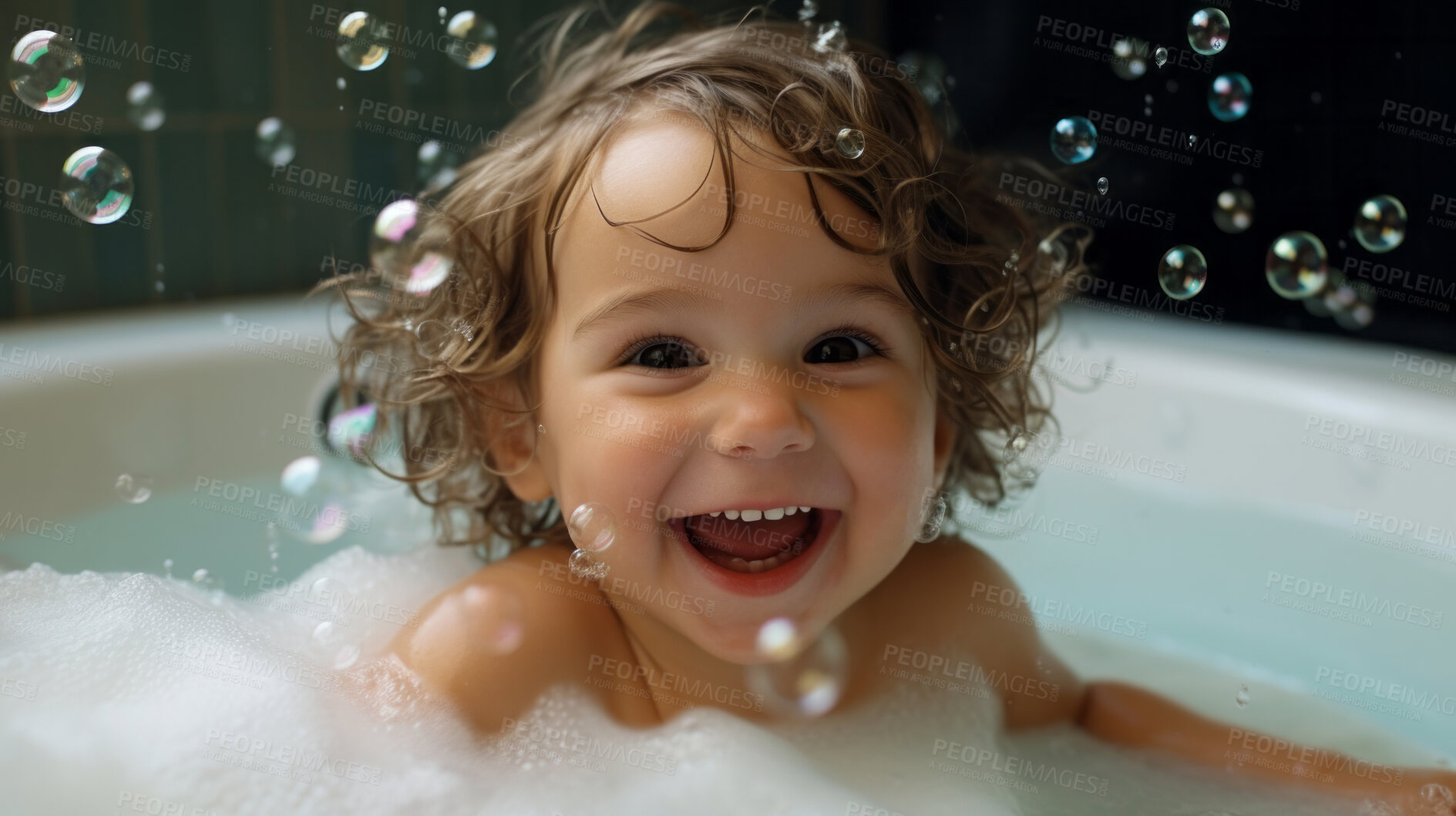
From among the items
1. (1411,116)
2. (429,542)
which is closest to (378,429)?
(429,542)

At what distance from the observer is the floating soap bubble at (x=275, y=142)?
1892 mm

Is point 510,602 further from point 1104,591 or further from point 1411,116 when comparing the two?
point 1411,116

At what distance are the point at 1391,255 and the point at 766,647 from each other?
4.42 ft

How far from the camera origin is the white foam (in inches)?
34.9

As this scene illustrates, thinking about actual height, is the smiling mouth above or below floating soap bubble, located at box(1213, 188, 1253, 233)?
below

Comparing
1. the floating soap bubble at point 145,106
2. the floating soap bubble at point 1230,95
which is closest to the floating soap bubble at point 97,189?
the floating soap bubble at point 145,106

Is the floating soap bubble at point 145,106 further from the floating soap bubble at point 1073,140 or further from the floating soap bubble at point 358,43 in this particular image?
the floating soap bubble at point 1073,140

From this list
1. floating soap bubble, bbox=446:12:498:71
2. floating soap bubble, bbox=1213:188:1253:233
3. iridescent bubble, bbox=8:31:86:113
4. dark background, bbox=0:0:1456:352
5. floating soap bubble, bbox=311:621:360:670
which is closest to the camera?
floating soap bubble, bbox=311:621:360:670

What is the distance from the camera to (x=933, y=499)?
3.42 feet

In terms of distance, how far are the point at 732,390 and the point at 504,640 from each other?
0.28 meters

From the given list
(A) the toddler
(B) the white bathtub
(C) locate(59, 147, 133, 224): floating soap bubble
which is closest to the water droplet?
(A) the toddler

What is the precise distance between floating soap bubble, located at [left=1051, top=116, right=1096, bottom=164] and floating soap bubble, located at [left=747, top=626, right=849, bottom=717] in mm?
554

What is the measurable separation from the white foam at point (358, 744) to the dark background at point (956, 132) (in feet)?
2.91

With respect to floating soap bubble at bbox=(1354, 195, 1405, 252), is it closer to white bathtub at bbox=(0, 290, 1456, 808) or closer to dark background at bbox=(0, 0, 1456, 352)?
white bathtub at bbox=(0, 290, 1456, 808)
